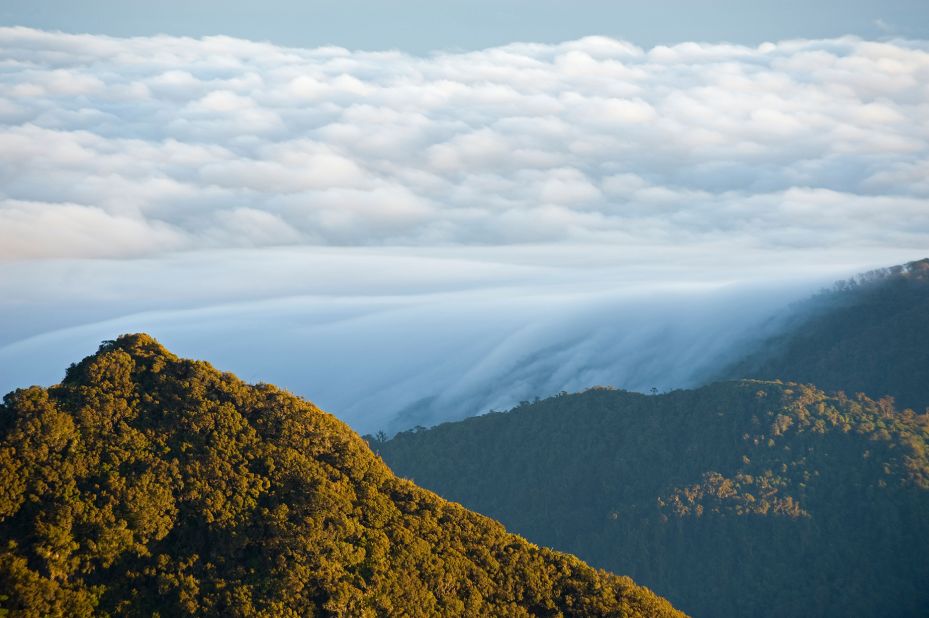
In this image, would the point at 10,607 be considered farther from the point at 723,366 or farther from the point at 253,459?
the point at 723,366

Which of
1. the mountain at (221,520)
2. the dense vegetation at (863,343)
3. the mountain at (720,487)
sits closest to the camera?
the mountain at (221,520)

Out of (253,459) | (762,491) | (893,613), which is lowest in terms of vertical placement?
(893,613)

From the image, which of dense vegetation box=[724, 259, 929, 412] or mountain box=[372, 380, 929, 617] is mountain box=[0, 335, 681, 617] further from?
dense vegetation box=[724, 259, 929, 412]

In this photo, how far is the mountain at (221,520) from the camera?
201ft

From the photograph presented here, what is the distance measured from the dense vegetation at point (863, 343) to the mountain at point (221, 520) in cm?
8683

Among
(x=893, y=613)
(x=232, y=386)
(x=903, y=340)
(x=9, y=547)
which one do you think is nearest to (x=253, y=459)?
(x=232, y=386)

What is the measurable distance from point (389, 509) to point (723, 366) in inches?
4603

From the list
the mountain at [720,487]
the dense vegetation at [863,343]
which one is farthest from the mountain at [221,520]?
the dense vegetation at [863,343]

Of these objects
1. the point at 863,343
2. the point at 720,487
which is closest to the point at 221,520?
the point at 720,487

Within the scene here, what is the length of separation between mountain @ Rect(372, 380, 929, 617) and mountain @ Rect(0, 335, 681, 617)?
4529cm

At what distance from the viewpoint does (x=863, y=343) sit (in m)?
160

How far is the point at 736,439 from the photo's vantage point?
12875 centimetres

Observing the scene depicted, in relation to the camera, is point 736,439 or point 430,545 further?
point 736,439

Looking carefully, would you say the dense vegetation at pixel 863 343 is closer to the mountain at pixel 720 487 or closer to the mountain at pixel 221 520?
the mountain at pixel 720 487
